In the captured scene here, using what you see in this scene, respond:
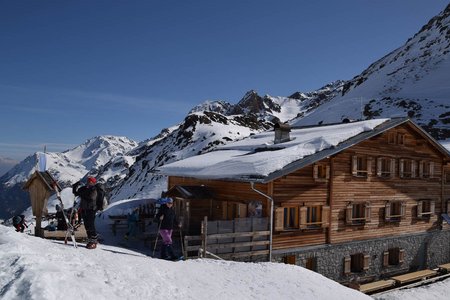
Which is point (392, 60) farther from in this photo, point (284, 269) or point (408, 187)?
point (284, 269)

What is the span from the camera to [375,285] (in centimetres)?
1936

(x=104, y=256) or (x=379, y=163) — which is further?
(x=379, y=163)

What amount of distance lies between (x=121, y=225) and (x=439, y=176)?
21.3 m

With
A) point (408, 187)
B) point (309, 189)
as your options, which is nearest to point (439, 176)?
point (408, 187)

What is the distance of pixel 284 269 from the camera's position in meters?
12.4

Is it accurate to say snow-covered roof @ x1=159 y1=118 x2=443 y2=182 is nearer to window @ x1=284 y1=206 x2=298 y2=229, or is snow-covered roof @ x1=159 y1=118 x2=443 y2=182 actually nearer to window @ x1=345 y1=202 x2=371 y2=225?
window @ x1=284 y1=206 x2=298 y2=229

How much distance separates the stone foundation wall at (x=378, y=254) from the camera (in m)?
18.6

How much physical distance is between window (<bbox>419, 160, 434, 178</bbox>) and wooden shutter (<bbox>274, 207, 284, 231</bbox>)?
40.7 feet

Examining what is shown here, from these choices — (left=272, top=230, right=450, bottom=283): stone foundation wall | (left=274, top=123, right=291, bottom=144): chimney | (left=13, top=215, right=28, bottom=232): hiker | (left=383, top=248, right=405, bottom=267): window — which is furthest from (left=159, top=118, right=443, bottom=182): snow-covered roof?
(left=13, top=215, right=28, bottom=232): hiker

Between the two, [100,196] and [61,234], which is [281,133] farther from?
[61,234]

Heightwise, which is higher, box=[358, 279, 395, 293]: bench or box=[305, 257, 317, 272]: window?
box=[305, 257, 317, 272]: window

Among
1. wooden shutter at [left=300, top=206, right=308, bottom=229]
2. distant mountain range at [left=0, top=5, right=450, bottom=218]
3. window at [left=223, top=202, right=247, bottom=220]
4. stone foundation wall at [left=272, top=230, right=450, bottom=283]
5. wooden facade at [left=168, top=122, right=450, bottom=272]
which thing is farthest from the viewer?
distant mountain range at [left=0, top=5, right=450, bottom=218]

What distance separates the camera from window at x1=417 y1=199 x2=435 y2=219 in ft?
79.7

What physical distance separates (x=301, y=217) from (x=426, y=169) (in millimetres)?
12081
